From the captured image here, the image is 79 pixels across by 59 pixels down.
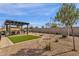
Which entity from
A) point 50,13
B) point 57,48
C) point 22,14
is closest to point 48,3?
point 50,13

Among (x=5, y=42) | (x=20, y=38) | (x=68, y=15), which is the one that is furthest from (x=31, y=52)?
(x=68, y=15)

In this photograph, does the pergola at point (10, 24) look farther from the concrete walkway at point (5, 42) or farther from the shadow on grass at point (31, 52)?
the shadow on grass at point (31, 52)

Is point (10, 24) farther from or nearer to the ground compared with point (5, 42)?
farther from the ground

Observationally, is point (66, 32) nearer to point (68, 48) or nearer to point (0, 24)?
point (68, 48)

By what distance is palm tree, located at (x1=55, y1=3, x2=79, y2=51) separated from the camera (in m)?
4.86

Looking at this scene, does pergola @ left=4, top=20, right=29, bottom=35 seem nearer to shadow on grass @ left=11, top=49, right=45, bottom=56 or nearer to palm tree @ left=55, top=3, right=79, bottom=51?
shadow on grass @ left=11, top=49, right=45, bottom=56

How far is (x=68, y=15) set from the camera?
4910mm

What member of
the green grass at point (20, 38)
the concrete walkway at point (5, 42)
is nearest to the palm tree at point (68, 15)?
the green grass at point (20, 38)

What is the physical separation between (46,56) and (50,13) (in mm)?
779

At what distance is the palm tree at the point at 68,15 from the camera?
486cm

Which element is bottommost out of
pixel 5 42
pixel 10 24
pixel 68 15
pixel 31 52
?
pixel 31 52

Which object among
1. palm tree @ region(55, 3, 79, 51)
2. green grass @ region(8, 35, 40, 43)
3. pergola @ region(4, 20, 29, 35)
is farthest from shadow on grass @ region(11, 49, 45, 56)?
palm tree @ region(55, 3, 79, 51)

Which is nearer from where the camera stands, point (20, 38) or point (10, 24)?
point (10, 24)

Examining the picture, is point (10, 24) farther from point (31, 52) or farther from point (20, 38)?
point (31, 52)
